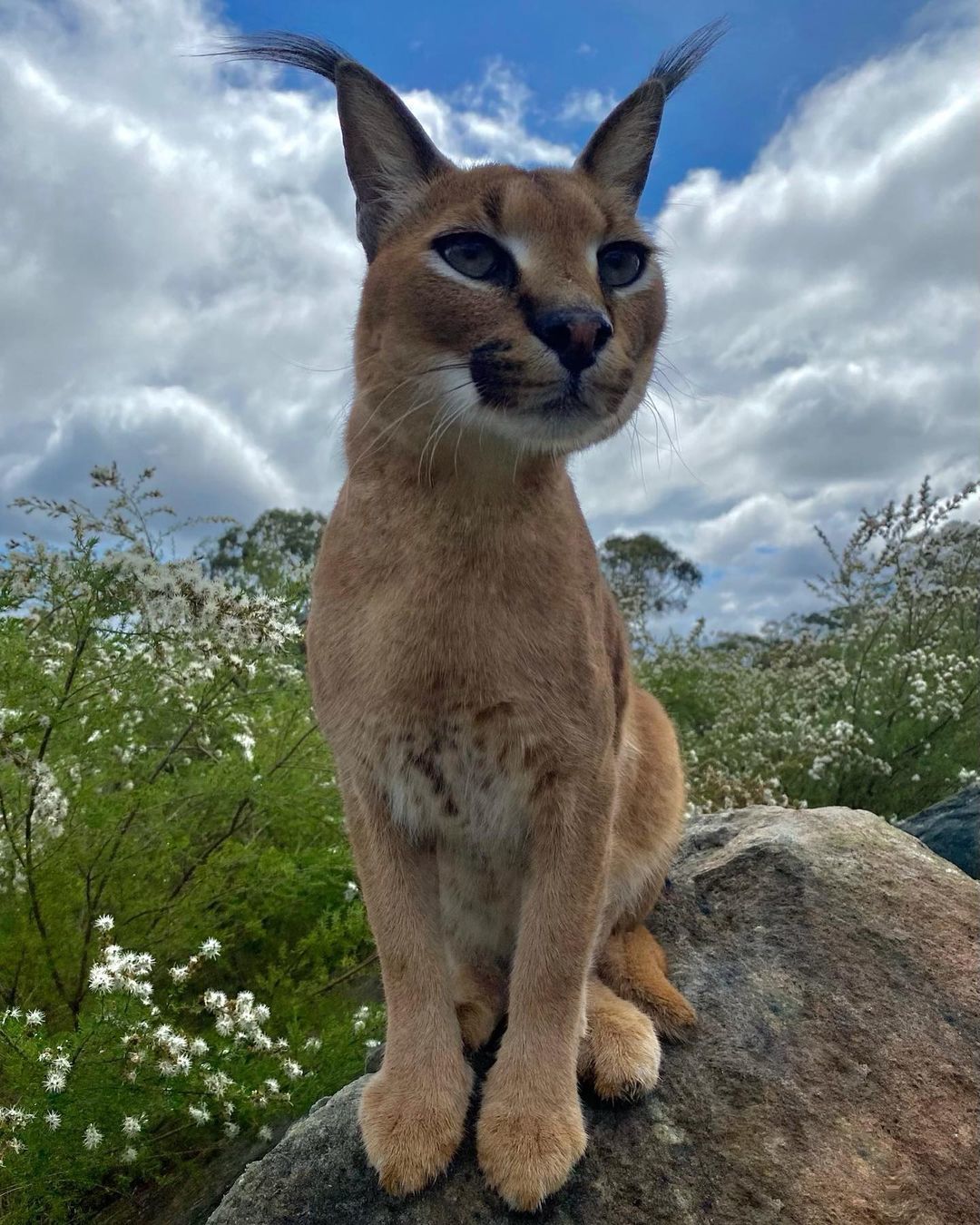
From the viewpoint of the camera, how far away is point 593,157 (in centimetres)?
239

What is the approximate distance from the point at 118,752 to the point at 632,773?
2.47m

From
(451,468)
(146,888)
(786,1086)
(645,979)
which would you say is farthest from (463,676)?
(146,888)

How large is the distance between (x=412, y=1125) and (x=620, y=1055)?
526 millimetres

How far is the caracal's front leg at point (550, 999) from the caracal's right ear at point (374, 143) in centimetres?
151

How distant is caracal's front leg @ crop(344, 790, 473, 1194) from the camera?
1886 mm

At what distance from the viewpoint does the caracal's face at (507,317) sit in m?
1.85

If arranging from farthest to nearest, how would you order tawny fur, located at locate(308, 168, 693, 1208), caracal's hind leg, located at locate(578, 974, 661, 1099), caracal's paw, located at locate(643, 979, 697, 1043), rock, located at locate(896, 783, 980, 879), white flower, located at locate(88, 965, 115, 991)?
rock, located at locate(896, 783, 980, 879) → white flower, located at locate(88, 965, 115, 991) → caracal's paw, located at locate(643, 979, 697, 1043) → caracal's hind leg, located at locate(578, 974, 661, 1099) → tawny fur, located at locate(308, 168, 693, 1208)

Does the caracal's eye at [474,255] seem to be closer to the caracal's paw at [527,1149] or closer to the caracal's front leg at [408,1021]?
the caracal's front leg at [408,1021]

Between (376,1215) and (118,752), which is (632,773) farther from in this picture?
(118,752)

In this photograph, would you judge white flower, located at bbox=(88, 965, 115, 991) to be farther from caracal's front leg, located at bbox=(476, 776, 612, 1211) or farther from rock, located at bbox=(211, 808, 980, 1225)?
caracal's front leg, located at bbox=(476, 776, 612, 1211)

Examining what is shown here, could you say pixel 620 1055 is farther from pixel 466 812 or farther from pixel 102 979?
pixel 102 979

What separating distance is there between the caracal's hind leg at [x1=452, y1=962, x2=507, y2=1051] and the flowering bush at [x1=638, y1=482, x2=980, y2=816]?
3.79m

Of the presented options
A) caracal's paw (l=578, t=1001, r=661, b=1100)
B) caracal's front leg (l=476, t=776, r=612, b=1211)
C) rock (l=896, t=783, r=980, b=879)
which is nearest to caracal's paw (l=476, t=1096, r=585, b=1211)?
caracal's front leg (l=476, t=776, r=612, b=1211)

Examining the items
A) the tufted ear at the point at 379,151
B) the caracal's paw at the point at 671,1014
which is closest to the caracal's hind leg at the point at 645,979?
the caracal's paw at the point at 671,1014
